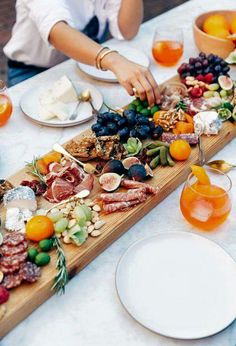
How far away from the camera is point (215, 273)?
3.07 feet

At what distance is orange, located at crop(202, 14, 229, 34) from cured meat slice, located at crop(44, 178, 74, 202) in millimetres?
861

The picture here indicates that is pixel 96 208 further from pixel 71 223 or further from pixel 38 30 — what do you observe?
pixel 38 30

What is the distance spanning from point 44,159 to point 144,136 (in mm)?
253

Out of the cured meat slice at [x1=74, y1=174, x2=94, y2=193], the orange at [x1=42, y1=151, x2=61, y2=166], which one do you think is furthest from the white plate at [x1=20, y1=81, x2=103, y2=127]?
the cured meat slice at [x1=74, y1=174, x2=94, y2=193]


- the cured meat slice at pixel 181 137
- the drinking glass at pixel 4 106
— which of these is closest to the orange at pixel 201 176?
the cured meat slice at pixel 181 137

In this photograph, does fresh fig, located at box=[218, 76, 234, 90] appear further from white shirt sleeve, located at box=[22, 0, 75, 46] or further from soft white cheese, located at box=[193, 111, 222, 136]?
white shirt sleeve, located at box=[22, 0, 75, 46]

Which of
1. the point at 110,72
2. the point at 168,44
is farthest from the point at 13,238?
the point at 168,44

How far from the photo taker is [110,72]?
1547mm

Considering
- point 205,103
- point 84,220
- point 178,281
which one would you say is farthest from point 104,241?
point 205,103

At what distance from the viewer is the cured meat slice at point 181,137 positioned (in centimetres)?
122

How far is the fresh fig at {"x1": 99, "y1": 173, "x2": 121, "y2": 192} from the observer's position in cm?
108

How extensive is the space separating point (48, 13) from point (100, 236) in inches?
31.9

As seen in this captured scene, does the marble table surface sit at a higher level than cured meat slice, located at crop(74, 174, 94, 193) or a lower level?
lower

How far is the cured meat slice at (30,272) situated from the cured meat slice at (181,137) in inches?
19.8
